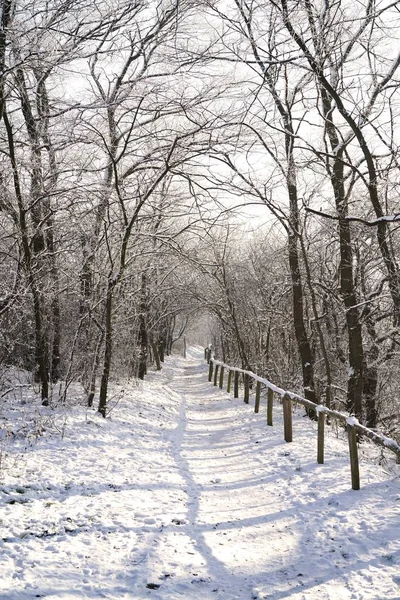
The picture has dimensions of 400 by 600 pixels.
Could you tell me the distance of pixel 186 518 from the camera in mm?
5160

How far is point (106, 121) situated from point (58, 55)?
318 cm

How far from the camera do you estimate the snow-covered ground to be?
3773mm

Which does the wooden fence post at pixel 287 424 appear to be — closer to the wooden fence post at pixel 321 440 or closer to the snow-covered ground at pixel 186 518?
the snow-covered ground at pixel 186 518

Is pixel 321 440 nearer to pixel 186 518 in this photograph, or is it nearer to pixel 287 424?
pixel 287 424

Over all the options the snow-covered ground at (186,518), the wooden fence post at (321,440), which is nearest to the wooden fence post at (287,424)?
the snow-covered ground at (186,518)

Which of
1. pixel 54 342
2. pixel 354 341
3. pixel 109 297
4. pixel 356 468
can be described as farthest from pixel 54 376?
pixel 356 468

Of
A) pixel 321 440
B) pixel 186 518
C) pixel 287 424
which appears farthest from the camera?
pixel 287 424

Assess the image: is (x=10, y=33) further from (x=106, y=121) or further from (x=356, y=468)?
(x=356, y=468)

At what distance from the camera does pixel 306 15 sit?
708cm

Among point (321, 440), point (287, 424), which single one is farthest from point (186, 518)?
point (287, 424)

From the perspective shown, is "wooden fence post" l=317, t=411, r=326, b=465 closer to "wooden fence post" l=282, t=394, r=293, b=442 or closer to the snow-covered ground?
the snow-covered ground

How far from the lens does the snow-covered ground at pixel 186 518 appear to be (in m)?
3.77

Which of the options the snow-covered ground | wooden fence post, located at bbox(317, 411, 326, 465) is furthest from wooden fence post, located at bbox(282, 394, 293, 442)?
wooden fence post, located at bbox(317, 411, 326, 465)

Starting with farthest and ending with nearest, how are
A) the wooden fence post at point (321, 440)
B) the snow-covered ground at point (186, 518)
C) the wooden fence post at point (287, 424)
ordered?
1. the wooden fence post at point (287, 424)
2. the wooden fence post at point (321, 440)
3. the snow-covered ground at point (186, 518)
